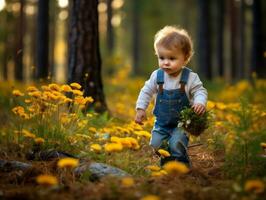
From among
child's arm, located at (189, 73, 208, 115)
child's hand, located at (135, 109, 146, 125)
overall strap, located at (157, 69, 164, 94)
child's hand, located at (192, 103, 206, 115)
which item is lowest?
child's hand, located at (135, 109, 146, 125)

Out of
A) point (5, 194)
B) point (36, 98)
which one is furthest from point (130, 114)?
point (5, 194)

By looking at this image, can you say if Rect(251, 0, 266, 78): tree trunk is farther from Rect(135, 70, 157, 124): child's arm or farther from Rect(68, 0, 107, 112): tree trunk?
Rect(135, 70, 157, 124): child's arm

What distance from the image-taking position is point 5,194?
3.44m

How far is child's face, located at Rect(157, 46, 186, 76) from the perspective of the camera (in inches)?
185

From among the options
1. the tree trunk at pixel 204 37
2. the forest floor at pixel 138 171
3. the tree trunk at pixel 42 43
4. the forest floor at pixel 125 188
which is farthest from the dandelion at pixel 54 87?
the tree trunk at pixel 204 37

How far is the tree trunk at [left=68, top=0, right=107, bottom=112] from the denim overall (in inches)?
105

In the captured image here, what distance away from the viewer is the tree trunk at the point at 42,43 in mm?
12578

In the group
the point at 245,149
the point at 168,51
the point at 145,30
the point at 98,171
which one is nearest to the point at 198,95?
the point at 168,51

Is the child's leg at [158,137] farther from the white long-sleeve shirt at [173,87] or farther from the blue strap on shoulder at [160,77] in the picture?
the blue strap on shoulder at [160,77]

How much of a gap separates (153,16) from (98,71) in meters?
26.8

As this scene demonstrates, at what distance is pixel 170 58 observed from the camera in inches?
186

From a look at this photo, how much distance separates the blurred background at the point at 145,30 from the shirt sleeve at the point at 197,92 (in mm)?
8349

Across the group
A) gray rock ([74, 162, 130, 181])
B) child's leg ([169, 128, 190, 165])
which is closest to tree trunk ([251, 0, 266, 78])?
child's leg ([169, 128, 190, 165])

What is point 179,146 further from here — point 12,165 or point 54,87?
→ point 12,165
